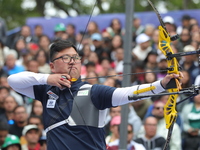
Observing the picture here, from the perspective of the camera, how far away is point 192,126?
830cm

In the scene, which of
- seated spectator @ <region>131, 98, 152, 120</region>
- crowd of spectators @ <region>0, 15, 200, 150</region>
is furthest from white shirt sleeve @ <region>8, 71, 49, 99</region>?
seated spectator @ <region>131, 98, 152, 120</region>

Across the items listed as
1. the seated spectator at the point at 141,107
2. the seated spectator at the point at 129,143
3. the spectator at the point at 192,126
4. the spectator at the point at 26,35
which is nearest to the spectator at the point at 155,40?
the seated spectator at the point at 141,107

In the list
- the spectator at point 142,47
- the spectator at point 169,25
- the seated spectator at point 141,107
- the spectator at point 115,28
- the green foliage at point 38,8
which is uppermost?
the green foliage at point 38,8

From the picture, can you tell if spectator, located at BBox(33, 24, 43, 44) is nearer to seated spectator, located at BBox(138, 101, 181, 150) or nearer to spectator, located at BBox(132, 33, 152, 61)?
spectator, located at BBox(132, 33, 152, 61)

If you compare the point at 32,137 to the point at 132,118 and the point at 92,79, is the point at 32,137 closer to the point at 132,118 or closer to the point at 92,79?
the point at 132,118

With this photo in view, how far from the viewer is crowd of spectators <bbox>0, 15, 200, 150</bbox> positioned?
8.22m

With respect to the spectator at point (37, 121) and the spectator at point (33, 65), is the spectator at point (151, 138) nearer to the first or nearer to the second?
the spectator at point (37, 121)

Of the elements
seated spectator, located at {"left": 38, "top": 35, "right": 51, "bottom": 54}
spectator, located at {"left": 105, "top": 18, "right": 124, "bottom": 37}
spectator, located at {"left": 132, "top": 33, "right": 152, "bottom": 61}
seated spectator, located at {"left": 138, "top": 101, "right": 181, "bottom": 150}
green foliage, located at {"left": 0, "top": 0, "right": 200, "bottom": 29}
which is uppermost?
green foliage, located at {"left": 0, "top": 0, "right": 200, "bottom": 29}

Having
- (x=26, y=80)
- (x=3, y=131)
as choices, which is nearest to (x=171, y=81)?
(x=26, y=80)

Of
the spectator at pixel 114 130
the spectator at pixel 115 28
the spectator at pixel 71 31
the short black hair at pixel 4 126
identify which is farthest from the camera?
the spectator at pixel 71 31

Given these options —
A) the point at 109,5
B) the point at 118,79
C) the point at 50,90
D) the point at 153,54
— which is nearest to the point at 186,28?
the point at 153,54

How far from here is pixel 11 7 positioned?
92.8ft

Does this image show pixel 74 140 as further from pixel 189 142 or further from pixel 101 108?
pixel 189 142

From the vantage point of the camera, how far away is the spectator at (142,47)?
1120 centimetres
